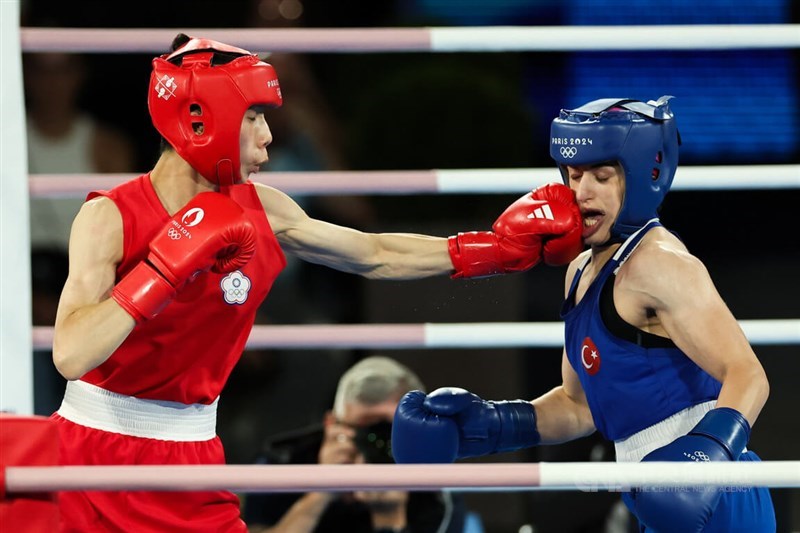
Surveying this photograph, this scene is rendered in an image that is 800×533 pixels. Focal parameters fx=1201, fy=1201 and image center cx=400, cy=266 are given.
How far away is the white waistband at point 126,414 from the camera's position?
229 cm

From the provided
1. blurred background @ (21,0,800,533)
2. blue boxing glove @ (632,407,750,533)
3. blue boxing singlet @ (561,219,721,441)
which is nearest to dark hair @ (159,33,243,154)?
blue boxing singlet @ (561,219,721,441)

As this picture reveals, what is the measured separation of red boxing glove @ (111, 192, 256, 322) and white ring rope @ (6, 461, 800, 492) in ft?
1.54

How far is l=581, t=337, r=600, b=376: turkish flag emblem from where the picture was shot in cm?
239

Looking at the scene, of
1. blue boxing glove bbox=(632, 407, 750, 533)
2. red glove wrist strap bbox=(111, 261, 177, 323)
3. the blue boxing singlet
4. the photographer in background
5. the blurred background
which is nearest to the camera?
blue boxing glove bbox=(632, 407, 750, 533)

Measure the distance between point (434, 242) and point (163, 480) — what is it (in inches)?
44.8

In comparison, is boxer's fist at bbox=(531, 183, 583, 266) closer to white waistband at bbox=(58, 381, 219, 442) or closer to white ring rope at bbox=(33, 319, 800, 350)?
white ring rope at bbox=(33, 319, 800, 350)

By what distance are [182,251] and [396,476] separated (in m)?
0.68

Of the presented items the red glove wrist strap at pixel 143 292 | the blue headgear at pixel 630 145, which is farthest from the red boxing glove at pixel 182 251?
the blue headgear at pixel 630 145

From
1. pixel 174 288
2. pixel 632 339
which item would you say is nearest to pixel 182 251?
pixel 174 288

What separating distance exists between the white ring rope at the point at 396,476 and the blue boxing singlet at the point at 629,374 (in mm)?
655

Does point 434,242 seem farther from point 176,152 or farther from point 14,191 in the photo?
point 14,191

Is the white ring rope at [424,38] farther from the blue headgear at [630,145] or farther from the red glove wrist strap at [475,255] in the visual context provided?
the red glove wrist strap at [475,255]

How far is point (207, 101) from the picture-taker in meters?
2.25

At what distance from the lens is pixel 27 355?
2.56 meters
